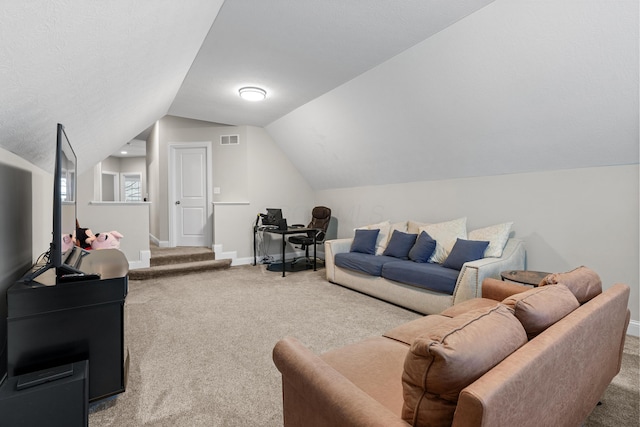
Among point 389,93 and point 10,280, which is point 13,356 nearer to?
point 10,280

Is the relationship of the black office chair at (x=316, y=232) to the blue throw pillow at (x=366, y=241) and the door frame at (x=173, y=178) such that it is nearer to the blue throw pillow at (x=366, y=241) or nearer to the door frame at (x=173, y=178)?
the blue throw pillow at (x=366, y=241)

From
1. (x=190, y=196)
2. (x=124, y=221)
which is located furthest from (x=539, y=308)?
(x=190, y=196)

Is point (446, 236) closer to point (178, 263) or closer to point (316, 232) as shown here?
point (316, 232)

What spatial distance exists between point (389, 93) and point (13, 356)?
12.4 ft

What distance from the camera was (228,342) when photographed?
2.54m

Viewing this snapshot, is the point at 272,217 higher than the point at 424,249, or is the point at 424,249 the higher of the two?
the point at 272,217

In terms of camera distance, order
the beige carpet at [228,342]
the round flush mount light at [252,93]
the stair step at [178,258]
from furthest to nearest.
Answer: the stair step at [178,258] < the round flush mount light at [252,93] < the beige carpet at [228,342]

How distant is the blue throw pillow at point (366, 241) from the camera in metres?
4.27

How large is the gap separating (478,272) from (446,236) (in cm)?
92

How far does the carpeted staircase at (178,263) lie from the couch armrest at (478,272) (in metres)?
3.97

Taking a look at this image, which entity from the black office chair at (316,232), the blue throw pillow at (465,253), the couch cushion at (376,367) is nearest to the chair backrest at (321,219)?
the black office chair at (316,232)

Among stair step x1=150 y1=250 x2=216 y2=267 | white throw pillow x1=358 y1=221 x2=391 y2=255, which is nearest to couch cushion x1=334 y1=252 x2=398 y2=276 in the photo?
white throw pillow x1=358 y1=221 x2=391 y2=255

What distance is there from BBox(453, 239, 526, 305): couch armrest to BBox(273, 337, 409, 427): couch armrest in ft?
6.95

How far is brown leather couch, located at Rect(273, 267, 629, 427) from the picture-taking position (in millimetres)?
784
